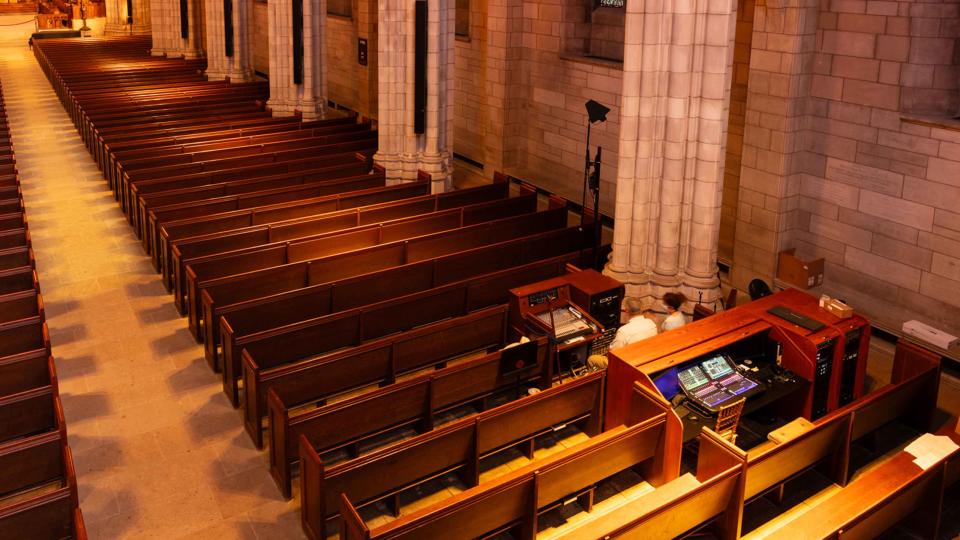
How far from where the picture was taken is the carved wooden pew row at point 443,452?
255 inches

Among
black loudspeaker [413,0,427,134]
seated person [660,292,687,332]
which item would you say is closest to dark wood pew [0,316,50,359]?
seated person [660,292,687,332]

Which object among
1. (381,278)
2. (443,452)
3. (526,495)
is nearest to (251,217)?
(381,278)

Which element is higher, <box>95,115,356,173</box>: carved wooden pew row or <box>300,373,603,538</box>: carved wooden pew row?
<box>95,115,356,173</box>: carved wooden pew row

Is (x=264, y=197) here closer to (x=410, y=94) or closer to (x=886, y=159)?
(x=410, y=94)

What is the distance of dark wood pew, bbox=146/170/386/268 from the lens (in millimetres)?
12289

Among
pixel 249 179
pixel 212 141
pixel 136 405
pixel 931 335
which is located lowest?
pixel 136 405

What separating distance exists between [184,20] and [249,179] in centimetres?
1814

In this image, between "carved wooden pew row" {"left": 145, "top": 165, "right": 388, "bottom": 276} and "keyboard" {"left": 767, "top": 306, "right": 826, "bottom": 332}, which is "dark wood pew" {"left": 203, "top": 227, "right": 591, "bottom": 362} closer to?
"carved wooden pew row" {"left": 145, "top": 165, "right": 388, "bottom": 276}

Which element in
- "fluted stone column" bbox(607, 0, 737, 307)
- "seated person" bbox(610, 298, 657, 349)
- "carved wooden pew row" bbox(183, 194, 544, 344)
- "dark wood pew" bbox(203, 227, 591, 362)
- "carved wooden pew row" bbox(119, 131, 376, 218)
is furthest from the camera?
"carved wooden pew row" bbox(119, 131, 376, 218)

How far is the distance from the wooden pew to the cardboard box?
14.6ft

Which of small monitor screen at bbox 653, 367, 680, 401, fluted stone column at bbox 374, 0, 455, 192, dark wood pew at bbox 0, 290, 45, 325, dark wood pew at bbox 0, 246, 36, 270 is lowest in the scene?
small monitor screen at bbox 653, 367, 680, 401

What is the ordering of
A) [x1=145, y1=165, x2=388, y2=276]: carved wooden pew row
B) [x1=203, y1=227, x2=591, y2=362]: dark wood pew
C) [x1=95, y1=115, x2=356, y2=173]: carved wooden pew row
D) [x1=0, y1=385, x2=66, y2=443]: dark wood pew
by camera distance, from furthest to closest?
[x1=95, y1=115, x2=356, y2=173]: carved wooden pew row
[x1=145, y1=165, x2=388, y2=276]: carved wooden pew row
[x1=203, y1=227, x2=591, y2=362]: dark wood pew
[x1=0, y1=385, x2=66, y2=443]: dark wood pew

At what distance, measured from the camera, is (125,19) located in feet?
118

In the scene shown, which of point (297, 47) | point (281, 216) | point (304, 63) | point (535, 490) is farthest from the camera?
point (297, 47)
